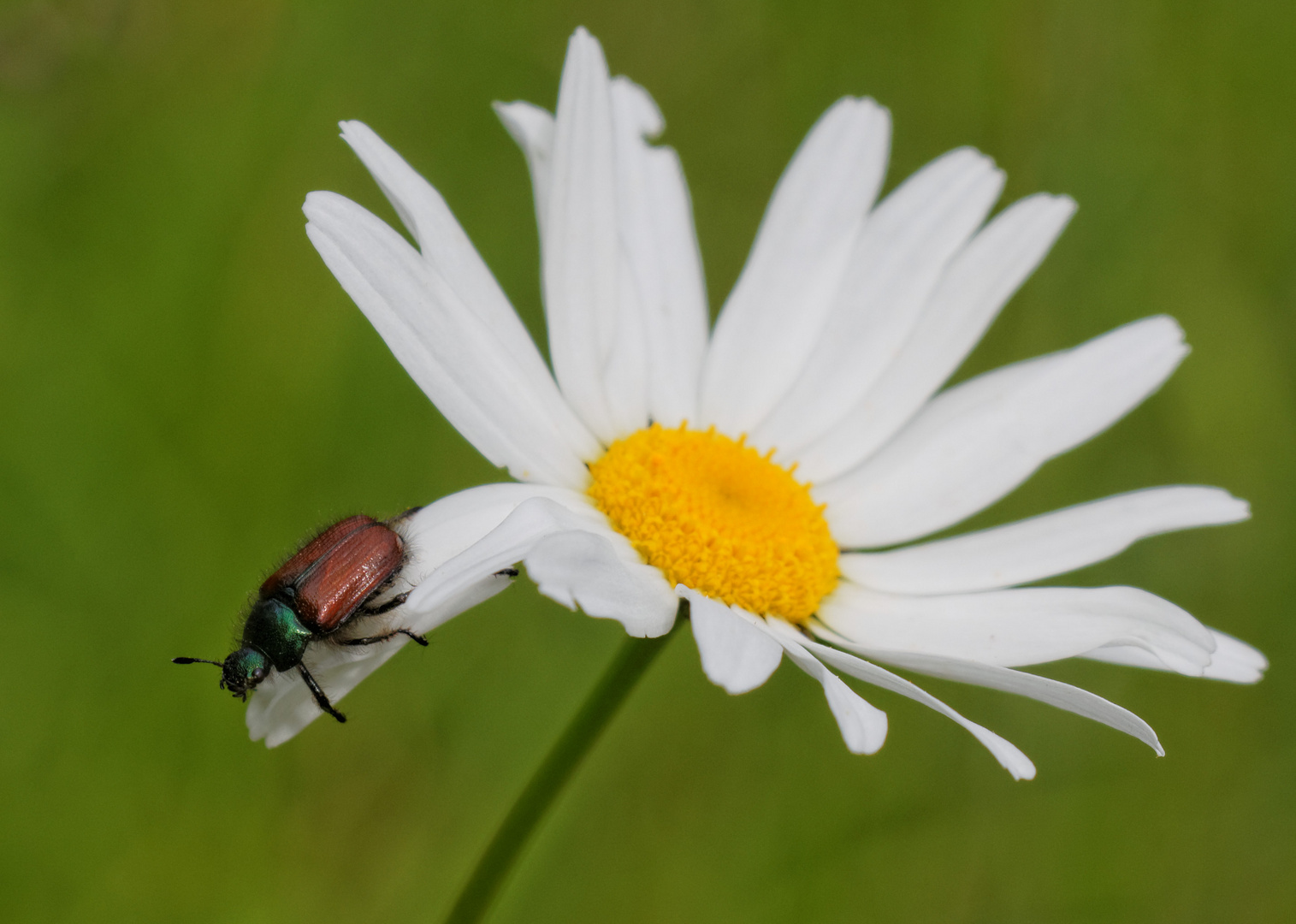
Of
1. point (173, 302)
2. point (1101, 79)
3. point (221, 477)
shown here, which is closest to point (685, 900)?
point (221, 477)

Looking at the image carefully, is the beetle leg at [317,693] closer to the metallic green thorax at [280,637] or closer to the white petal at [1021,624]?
the metallic green thorax at [280,637]

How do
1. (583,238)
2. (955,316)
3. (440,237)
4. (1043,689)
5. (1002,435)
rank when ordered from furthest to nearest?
(955,316), (1002,435), (583,238), (440,237), (1043,689)

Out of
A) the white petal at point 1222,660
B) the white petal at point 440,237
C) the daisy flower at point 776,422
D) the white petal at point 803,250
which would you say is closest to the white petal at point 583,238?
the daisy flower at point 776,422

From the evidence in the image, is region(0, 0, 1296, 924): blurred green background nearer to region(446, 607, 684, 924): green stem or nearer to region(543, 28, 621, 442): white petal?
region(543, 28, 621, 442): white petal

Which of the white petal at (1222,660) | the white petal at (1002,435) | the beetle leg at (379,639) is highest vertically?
the beetle leg at (379,639)

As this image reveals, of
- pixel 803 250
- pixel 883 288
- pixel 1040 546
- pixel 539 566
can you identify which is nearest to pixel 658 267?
pixel 803 250

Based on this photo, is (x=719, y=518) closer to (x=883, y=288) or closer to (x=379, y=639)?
(x=379, y=639)
